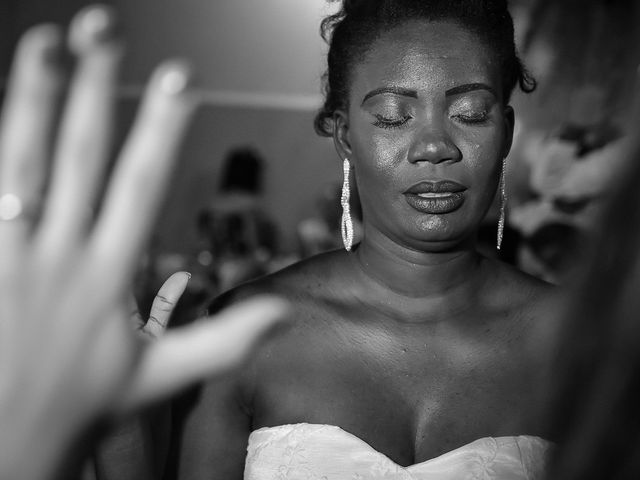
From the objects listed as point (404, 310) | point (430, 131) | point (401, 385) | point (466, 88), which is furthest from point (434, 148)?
point (401, 385)

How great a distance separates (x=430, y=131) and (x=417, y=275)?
0.31 meters

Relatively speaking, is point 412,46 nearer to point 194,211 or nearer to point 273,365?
point 273,365

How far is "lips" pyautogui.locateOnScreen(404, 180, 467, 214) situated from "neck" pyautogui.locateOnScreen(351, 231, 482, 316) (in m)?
0.13

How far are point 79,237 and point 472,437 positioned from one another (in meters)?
1.09

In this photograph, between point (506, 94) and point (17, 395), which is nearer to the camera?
point (17, 395)

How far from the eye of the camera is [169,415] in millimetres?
1700

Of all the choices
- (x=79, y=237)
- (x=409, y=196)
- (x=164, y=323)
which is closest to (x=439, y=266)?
(x=409, y=196)

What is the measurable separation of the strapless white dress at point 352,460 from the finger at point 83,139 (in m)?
A: 0.94

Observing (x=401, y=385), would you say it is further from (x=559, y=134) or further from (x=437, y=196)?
(x=559, y=134)

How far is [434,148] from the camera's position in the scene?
5.12 feet

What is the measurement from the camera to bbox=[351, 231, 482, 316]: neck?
5.63ft

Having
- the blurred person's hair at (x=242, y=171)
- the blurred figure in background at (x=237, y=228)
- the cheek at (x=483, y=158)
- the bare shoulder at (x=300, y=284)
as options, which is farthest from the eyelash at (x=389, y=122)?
the blurred person's hair at (x=242, y=171)

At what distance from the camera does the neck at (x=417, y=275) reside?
1716 millimetres

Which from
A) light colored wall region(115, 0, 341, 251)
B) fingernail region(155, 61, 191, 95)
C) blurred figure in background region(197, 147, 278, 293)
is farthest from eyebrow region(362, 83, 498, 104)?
light colored wall region(115, 0, 341, 251)
